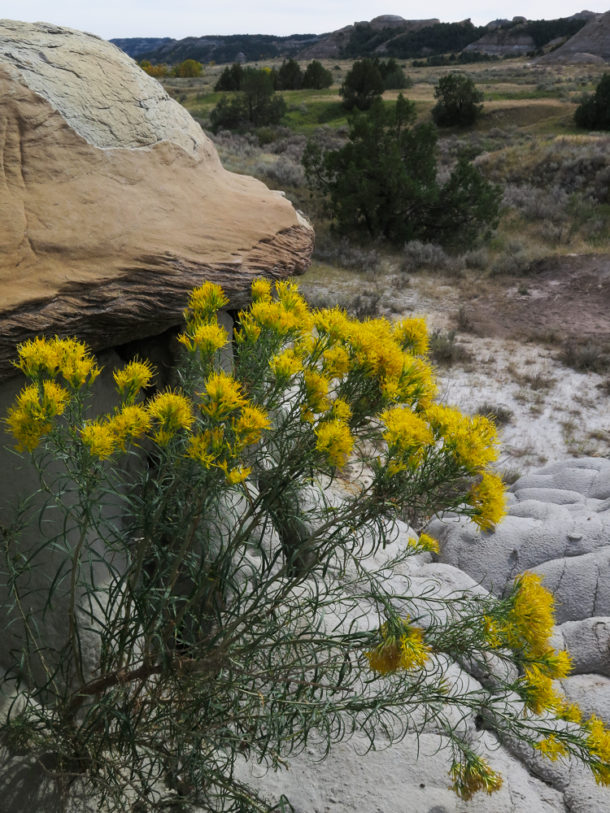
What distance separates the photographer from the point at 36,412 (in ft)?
4.15

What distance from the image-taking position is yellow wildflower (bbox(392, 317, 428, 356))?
5.62 ft

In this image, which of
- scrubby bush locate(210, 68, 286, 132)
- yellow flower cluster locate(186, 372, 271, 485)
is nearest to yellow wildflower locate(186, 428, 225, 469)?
yellow flower cluster locate(186, 372, 271, 485)

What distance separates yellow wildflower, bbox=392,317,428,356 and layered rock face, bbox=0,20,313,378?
1010 millimetres

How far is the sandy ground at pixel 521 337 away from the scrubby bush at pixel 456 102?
558 inches

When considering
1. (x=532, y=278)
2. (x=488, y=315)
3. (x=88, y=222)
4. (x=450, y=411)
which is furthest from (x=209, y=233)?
(x=532, y=278)

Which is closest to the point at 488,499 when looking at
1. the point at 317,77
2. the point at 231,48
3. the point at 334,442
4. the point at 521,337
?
the point at 334,442

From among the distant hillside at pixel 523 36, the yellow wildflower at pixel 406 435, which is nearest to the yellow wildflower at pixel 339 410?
the yellow wildflower at pixel 406 435

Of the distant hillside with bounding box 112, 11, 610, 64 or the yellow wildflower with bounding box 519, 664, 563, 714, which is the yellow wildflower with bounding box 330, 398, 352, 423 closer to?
the yellow wildflower with bounding box 519, 664, 563, 714

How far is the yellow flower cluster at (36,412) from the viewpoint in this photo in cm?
126

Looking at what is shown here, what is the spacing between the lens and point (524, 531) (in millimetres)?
3822

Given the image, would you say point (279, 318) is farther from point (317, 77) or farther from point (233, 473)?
point (317, 77)

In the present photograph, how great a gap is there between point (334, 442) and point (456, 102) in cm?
2455

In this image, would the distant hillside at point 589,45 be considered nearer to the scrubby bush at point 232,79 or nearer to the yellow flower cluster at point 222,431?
the scrubby bush at point 232,79

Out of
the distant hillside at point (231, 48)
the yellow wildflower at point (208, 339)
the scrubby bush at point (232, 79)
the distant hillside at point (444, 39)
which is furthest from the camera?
the distant hillside at point (231, 48)
